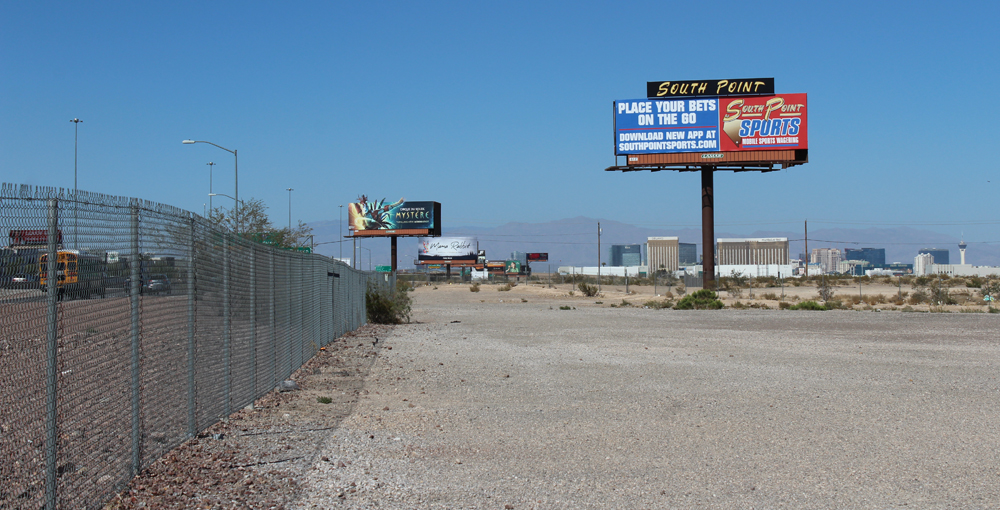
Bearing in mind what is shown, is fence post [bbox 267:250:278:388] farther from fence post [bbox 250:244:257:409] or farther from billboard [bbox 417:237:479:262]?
billboard [bbox 417:237:479:262]

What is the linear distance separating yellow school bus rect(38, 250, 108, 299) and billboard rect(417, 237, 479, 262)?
114849mm

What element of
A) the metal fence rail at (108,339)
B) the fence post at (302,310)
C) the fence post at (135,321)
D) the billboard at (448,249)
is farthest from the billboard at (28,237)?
the billboard at (448,249)

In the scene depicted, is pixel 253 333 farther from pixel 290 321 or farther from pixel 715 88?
pixel 715 88

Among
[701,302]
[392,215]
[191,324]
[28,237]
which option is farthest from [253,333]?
[392,215]

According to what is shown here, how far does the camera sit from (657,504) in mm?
6406

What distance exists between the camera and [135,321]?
6602 millimetres

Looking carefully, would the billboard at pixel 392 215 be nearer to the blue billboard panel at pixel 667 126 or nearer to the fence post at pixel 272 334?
the blue billboard panel at pixel 667 126

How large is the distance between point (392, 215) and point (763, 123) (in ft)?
178

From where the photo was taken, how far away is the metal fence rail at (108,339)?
4938mm

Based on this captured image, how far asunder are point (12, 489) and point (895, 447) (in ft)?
24.3

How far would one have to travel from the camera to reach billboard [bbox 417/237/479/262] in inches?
4766

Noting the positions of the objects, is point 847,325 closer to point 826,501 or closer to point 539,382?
point 539,382

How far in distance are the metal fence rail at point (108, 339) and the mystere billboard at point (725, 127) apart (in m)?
37.3

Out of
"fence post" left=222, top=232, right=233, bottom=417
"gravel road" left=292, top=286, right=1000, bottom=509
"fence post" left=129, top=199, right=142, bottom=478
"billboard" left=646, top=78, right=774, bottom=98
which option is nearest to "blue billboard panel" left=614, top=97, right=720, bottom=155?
"billboard" left=646, top=78, right=774, bottom=98
